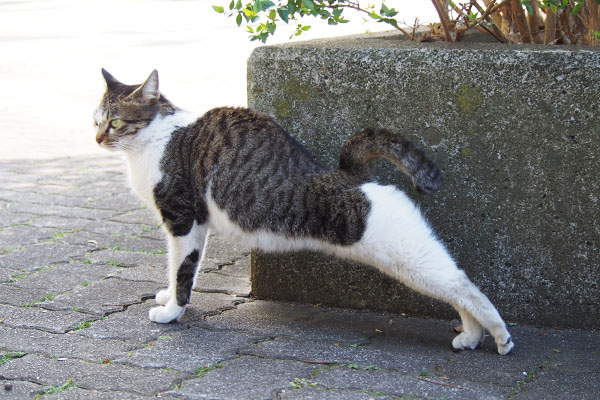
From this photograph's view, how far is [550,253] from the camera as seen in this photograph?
3268mm

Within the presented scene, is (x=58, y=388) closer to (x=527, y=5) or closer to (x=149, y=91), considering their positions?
(x=149, y=91)

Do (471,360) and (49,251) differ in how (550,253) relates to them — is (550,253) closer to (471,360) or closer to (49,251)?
(471,360)

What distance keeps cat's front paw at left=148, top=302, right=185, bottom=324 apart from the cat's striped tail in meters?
0.99

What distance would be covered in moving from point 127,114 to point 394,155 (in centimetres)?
125

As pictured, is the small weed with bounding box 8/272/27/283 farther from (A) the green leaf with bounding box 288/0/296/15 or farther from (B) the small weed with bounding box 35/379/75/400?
(A) the green leaf with bounding box 288/0/296/15

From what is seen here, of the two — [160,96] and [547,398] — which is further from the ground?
[160,96]

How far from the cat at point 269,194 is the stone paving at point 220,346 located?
20cm

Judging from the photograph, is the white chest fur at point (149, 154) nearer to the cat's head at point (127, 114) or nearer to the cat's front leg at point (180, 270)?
the cat's head at point (127, 114)

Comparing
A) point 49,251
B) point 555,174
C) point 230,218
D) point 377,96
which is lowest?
point 49,251

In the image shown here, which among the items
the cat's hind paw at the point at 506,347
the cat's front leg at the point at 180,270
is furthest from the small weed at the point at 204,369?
the cat's hind paw at the point at 506,347

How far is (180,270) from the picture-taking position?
11.2ft

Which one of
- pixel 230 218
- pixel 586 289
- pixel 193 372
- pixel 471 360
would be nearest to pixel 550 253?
pixel 586 289

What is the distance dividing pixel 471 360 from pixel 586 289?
0.66 meters

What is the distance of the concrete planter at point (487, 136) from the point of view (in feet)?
10.3
